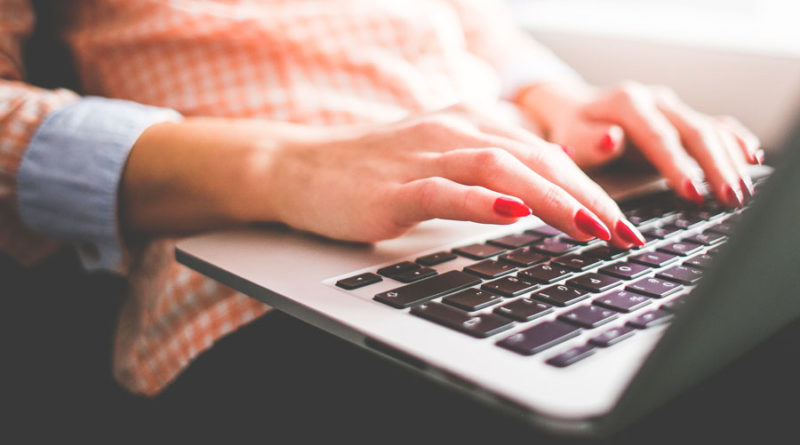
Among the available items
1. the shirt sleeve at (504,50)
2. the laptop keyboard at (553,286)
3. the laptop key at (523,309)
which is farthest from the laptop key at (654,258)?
the shirt sleeve at (504,50)

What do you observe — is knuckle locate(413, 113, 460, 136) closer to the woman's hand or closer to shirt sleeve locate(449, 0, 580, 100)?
the woman's hand

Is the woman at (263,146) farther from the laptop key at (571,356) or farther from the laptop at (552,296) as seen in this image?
the laptop key at (571,356)

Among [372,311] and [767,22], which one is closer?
[372,311]

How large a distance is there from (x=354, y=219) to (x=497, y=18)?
2.34 feet

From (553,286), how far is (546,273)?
0.08 feet

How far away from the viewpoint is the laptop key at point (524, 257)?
1.38 ft

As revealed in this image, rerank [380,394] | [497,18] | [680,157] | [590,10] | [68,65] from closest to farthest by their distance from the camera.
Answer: [380,394] < [680,157] < [68,65] < [497,18] < [590,10]

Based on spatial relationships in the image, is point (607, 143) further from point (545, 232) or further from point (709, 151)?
point (545, 232)

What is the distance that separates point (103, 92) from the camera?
0.69m

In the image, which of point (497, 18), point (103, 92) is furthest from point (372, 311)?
point (497, 18)

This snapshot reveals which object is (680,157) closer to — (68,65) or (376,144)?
(376,144)

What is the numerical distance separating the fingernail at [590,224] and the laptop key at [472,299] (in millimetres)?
91

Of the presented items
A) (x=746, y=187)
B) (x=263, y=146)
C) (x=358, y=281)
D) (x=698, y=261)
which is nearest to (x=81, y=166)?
(x=263, y=146)

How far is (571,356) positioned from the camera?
288 millimetres
